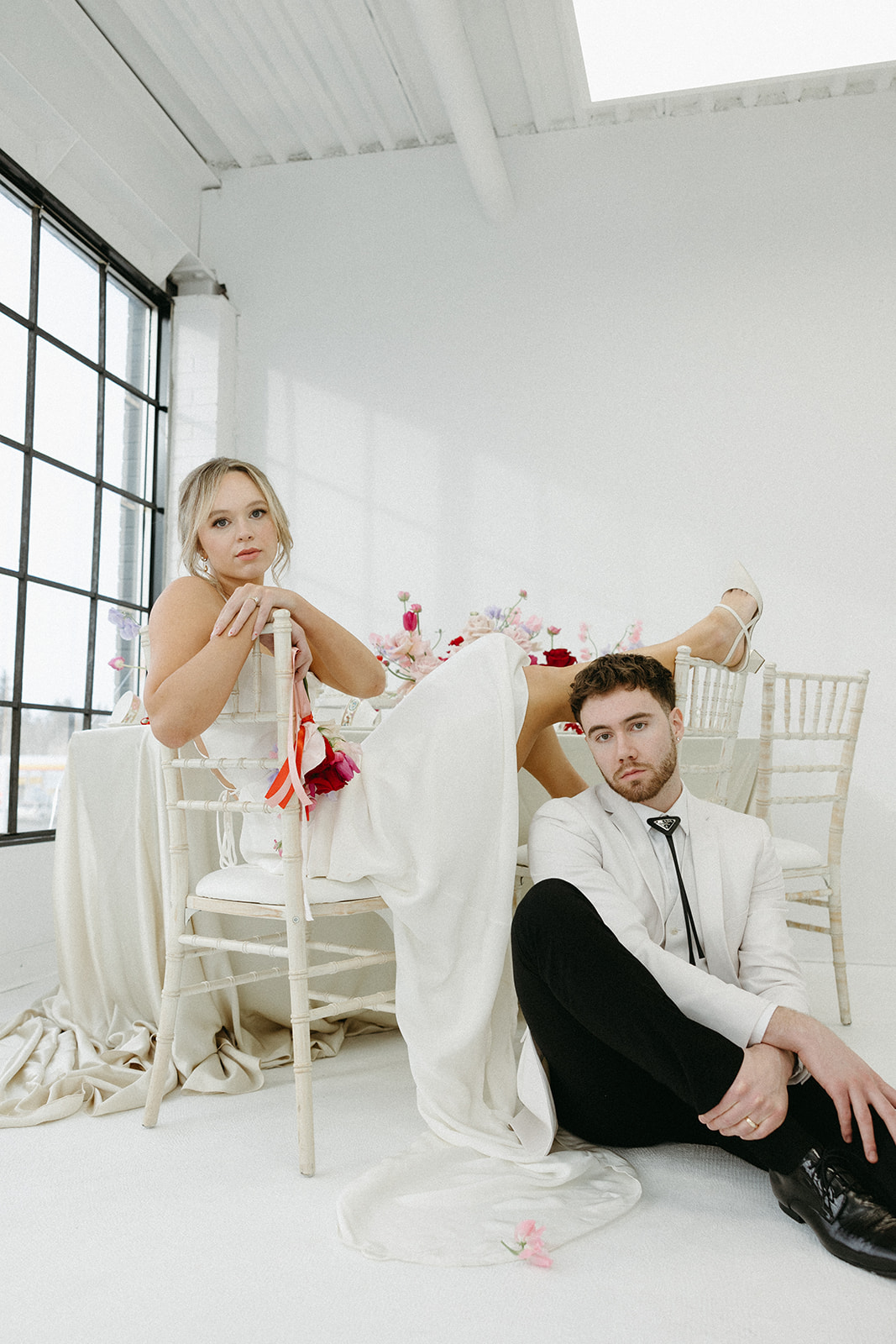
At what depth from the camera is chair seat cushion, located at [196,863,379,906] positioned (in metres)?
1.74

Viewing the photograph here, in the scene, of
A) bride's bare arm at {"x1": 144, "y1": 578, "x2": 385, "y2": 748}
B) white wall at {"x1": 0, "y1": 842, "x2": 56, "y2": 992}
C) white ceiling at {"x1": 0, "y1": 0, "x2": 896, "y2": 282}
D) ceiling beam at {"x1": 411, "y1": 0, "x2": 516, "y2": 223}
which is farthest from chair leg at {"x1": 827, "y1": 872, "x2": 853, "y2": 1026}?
ceiling beam at {"x1": 411, "y1": 0, "x2": 516, "y2": 223}

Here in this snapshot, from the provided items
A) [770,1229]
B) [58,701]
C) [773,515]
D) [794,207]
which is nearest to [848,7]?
[794,207]

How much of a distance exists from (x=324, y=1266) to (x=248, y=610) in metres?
0.99

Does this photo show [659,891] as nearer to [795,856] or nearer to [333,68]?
[795,856]

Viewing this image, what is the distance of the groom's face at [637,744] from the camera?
1.64 meters

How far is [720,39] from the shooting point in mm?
2967

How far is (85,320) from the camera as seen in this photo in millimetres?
4070

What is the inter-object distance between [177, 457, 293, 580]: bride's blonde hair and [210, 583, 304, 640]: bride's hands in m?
0.28

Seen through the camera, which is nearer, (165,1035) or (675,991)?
(675,991)

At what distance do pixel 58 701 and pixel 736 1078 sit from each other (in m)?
3.09

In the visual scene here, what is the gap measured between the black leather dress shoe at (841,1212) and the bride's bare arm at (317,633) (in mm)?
1088

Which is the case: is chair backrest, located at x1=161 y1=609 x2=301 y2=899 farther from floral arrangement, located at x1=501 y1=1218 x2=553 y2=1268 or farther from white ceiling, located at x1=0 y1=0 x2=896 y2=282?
white ceiling, located at x1=0 y1=0 x2=896 y2=282

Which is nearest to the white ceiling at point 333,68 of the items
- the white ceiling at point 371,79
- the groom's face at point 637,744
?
the white ceiling at point 371,79

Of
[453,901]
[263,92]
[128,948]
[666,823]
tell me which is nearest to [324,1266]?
[453,901]
